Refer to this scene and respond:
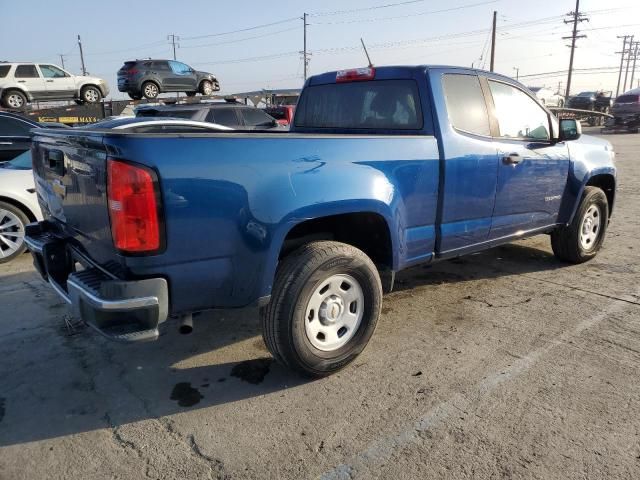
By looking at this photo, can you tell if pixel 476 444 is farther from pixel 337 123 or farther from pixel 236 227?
pixel 337 123

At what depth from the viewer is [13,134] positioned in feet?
26.1

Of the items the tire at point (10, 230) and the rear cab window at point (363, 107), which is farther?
the tire at point (10, 230)

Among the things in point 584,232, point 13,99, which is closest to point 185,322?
point 584,232

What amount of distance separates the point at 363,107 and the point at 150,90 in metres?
16.5

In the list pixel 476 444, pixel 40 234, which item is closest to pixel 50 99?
pixel 40 234

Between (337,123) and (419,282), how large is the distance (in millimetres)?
1732

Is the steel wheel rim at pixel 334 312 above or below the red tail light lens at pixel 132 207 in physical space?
below

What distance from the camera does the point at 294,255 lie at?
2.93 metres

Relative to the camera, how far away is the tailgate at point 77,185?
2.47 metres

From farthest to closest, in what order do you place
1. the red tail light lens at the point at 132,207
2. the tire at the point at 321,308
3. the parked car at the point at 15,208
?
1. the parked car at the point at 15,208
2. the tire at the point at 321,308
3. the red tail light lens at the point at 132,207

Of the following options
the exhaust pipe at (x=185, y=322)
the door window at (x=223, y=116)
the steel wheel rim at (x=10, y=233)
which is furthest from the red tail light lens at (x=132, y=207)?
the door window at (x=223, y=116)

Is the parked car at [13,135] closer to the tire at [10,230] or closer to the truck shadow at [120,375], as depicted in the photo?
the tire at [10,230]

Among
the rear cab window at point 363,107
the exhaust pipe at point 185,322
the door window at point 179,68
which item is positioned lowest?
the exhaust pipe at point 185,322

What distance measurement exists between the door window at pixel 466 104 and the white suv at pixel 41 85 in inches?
647
